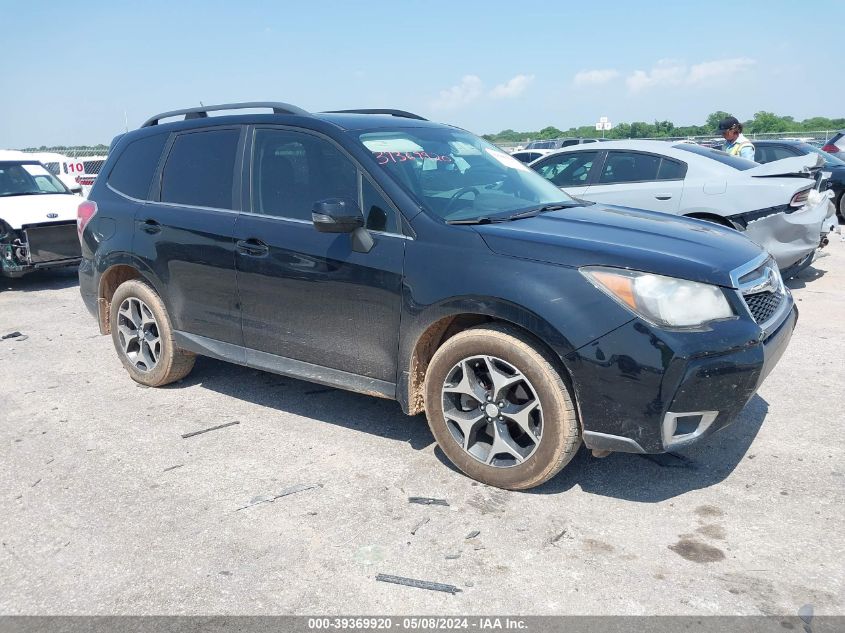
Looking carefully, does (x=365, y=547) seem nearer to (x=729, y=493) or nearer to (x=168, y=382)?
(x=729, y=493)

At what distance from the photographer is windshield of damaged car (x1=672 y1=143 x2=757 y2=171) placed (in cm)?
775

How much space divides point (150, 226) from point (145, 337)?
865 mm

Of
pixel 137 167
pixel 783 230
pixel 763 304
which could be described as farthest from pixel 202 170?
pixel 783 230

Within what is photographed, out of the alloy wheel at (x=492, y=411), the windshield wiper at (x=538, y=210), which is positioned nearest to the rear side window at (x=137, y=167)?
the windshield wiper at (x=538, y=210)

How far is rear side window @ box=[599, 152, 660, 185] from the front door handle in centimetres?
513

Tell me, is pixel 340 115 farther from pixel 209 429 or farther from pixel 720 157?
pixel 720 157

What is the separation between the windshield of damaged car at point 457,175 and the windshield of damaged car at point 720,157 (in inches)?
151

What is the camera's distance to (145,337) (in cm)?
536

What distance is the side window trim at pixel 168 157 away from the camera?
459cm

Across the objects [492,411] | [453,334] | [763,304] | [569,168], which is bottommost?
[492,411]

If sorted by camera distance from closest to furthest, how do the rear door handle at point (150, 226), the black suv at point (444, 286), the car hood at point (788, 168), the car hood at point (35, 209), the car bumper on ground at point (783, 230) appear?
the black suv at point (444, 286), the rear door handle at point (150, 226), the car bumper on ground at point (783, 230), the car hood at point (788, 168), the car hood at point (35, 209)

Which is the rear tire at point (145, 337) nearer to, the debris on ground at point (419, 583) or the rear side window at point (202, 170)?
the rear side window at point (202, 170)

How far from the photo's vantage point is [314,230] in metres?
4.12

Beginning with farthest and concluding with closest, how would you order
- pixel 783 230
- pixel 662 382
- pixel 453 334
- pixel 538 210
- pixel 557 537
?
pixel 783 230 → pixel 538 210 → pixel 453 334 → pixel 557 537 → pixel 662 382
